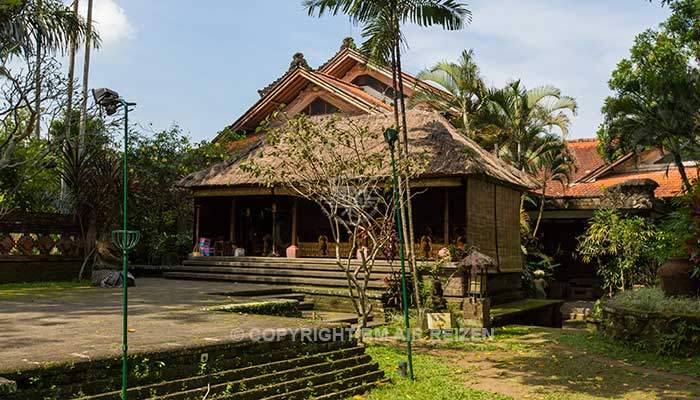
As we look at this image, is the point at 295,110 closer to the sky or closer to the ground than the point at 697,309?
closer to the sky

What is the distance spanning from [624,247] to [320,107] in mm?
11425

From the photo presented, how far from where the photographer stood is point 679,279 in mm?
10219

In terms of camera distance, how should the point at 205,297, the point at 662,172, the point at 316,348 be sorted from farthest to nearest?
the point at 662,172 < the point at 205,297 < the point at 316,348

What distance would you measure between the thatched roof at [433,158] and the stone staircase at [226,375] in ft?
21.1

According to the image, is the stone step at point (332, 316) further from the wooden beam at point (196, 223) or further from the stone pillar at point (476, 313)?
the wooden beam at point (196, 223)

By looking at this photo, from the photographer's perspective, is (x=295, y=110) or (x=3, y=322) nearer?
(x=3, y=322)

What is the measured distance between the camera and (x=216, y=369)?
20.1ft

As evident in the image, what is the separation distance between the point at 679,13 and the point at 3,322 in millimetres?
19820

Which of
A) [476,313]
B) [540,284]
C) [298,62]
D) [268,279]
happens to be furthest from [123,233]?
[298,62]

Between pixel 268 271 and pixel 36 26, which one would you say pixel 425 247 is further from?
pixel 36 26

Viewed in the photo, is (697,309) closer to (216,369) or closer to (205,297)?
(216,369)

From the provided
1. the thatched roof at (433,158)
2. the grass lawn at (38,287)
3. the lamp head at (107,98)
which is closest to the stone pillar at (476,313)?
the thatched roof at (433,158)

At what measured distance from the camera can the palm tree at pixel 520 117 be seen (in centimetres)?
1952

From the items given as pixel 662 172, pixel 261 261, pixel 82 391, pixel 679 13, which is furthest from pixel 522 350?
pixel 662 172
